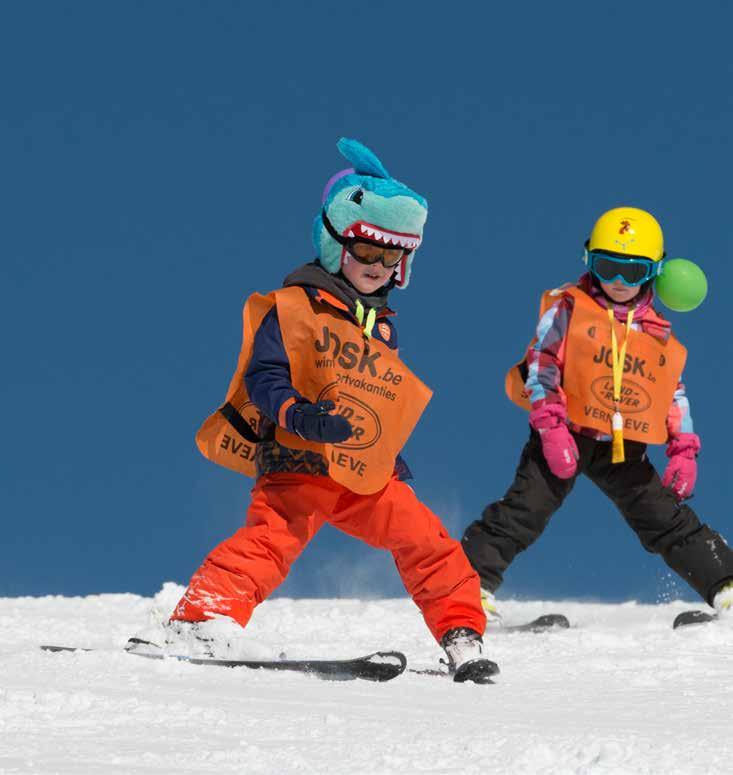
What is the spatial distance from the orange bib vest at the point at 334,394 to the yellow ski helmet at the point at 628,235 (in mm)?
2003

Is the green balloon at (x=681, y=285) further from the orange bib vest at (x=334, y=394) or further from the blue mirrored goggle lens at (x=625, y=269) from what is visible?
the orange bib vest at (x=334, y=394)

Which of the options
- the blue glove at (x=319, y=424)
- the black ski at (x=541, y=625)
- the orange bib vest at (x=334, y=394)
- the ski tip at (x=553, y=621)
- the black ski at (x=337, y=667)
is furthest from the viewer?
the ski tip at (x=553, y=621)

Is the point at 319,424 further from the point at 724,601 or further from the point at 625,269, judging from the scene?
the point at 724,601

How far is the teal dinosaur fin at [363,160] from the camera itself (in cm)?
494

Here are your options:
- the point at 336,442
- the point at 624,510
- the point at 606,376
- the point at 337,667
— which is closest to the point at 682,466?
the point at 624,510

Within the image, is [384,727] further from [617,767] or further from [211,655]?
[211,655]

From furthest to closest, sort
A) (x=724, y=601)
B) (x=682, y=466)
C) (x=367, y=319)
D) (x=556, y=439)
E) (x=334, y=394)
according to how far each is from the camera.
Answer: (x=682, y=466) < (x=724, y=601) < (x=556, y=439) < (x=367, y=319) < (x=334, y=394)

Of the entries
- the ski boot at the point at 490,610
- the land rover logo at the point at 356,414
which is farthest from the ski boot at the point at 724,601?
the land rover logo at the point at 356,414

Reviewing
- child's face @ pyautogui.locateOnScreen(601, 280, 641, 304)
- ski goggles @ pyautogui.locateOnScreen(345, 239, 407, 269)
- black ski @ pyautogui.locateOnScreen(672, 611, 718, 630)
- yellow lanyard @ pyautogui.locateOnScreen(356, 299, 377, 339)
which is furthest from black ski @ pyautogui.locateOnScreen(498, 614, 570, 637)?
ski goggles @ pyautogui.locateOnScreen(345, 239, 407, 269)

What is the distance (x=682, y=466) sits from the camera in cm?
645

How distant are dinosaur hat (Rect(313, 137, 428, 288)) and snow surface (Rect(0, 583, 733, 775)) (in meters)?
1.52

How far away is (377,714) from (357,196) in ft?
7.10

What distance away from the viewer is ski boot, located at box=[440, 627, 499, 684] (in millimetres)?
4352

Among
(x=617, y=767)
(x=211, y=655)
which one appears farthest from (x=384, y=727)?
(x=211, y=655)
